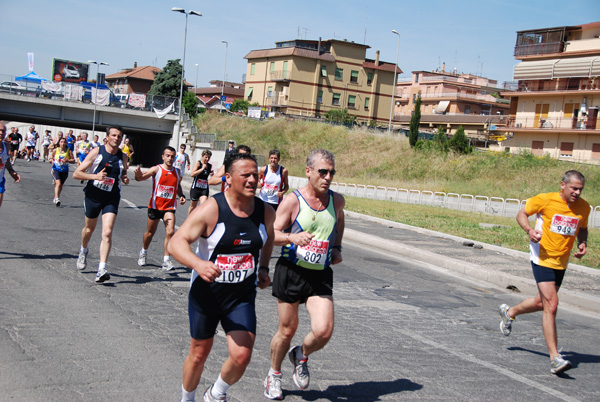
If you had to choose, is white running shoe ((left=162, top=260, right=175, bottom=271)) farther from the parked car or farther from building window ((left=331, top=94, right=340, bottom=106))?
building window ((left=331, top=94, right=340, bottom=106))

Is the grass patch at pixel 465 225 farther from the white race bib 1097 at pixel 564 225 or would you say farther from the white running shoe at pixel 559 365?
the white running shoe at pixel 559 365

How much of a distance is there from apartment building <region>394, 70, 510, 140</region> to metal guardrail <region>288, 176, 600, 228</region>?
1876 inches

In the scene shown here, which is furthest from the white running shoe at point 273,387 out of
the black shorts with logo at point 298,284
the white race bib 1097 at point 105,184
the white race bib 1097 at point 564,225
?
the white race bib 1097 at point 105,184

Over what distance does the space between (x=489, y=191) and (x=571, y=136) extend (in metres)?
18.1

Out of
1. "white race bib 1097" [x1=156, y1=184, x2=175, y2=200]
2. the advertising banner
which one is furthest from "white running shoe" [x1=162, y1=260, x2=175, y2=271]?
the advertising banner

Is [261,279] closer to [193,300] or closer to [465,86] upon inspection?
[193,300]

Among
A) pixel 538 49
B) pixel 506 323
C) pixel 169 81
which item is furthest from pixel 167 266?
pixel 169 81

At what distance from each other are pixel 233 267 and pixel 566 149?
50.2 metres

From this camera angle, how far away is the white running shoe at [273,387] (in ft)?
15.4

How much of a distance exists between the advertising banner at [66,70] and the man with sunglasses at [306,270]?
87.8m

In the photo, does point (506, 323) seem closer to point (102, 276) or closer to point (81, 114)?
point (102, 276)

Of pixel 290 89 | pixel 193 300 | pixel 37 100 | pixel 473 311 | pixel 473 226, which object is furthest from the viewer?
pixel 290 89

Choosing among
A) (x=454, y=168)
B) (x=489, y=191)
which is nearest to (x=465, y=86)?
(x=454, y=168)

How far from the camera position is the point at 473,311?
8766mm
